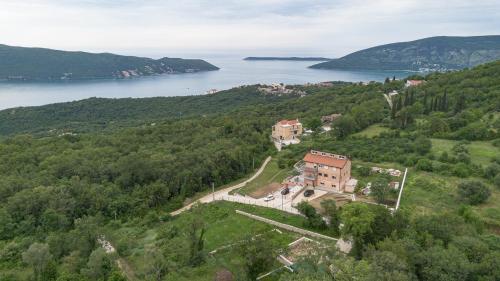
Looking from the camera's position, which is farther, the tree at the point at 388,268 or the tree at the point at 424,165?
the tree at the point at 424,165

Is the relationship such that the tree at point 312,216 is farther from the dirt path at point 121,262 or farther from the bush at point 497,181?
the bush at point 497,181

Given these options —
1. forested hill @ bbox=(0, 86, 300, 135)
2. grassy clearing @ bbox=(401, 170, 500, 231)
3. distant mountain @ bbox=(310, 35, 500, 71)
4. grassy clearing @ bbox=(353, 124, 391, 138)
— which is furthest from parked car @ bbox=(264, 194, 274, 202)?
distant mountain @ bbox=(310, 35, 500, 71)

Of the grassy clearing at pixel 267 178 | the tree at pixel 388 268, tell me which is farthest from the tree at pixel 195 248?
the grassy clearing at pixel 267 178

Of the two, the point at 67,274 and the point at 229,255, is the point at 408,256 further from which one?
the point at 67,274

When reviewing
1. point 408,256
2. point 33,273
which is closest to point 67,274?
point 33,273

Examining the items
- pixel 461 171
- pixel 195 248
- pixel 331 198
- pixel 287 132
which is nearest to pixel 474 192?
pixel 461 171

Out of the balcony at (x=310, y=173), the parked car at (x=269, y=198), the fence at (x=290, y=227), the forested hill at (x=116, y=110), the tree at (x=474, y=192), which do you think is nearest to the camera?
the fence at (x=290, y=227)
